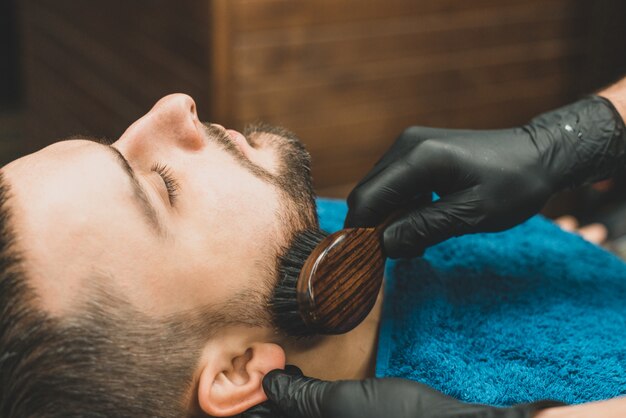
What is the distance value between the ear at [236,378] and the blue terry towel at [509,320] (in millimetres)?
197

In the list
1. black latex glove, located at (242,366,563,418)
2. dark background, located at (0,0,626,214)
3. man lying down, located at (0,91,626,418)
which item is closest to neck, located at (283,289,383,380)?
man lying down, located at (0,91,626,418)

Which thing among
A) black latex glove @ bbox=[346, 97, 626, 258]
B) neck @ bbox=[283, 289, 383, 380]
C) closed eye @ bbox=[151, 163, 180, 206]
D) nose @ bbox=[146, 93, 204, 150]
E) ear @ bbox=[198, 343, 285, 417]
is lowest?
neck @ bbox=[283, 289, 383, 380]

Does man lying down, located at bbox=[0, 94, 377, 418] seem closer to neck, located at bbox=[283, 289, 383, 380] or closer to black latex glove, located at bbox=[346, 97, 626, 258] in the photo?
neck, located at bbox=[283, 289, 383, 380]

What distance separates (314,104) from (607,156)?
104cm

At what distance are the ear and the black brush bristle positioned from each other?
0.04m

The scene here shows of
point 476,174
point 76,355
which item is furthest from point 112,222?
point 476,174

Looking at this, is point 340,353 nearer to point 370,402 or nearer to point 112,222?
point 370,402

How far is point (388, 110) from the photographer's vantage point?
7.47 ft

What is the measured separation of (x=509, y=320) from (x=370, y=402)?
15.1 inches

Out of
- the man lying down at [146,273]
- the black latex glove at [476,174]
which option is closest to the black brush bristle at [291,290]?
the man lying down at [146,273]

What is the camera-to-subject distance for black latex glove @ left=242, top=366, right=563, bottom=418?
2.79ft

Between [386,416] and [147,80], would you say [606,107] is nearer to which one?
[386,416]

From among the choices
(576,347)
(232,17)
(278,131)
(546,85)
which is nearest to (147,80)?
(232,17)

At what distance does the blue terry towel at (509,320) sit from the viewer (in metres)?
1.05
